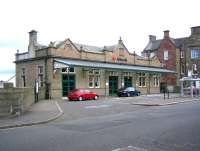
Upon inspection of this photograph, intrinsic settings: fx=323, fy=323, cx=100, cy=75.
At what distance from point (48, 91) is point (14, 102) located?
2025 cm

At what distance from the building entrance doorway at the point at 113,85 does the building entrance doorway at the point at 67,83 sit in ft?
26.6

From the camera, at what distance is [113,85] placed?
163 feet

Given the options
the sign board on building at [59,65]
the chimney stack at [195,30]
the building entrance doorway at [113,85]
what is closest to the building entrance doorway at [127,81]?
the building entrance doorway at [113,85]

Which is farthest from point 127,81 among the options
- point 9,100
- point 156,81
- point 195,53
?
point 9,100

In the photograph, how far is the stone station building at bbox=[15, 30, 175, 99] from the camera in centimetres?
A: 4053

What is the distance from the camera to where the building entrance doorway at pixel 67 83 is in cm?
4153

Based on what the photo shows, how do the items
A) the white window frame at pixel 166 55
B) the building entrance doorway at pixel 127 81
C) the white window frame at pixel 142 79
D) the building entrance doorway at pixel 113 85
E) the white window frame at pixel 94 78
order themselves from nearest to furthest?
the white window frame at pixel 94 78 → the building entrance doorway at pixel 113 85 → the building entrance doorway at pixel 127 81 → the white window frame at pixel 142 79 → the white window frame at pixel 166 55

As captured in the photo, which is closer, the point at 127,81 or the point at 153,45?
the point at 127,81

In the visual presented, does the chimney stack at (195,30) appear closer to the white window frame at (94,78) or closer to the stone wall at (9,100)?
the white window frame at (94,78)

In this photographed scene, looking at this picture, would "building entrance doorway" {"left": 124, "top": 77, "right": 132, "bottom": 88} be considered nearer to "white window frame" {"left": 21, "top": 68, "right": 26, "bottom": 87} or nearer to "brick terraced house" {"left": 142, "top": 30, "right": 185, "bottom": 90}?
"brick terraced house" {"left": 142, "top": 30, "right": 185, "bottom": 90}

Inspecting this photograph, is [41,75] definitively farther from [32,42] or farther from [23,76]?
[32,42]

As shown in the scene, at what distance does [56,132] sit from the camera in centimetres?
1340

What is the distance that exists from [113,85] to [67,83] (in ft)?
32.9

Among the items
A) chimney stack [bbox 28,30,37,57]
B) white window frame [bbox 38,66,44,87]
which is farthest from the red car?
chimney stack [bbox 28,30,37,57]
